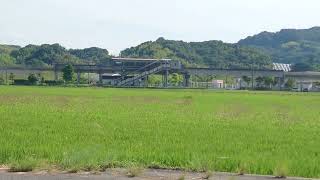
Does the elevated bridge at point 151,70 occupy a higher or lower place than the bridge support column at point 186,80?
higher

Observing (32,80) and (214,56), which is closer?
(32,80)

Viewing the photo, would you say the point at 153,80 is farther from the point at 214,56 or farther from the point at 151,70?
the point at 214,56

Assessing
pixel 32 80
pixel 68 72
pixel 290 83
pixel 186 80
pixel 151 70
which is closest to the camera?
pixel 32 80

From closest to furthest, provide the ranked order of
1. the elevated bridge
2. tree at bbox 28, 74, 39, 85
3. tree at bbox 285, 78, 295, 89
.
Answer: tree at bbox 28, 74, 39, 85
the elevated bridge
tree at bbox 285, 78, 295, 89

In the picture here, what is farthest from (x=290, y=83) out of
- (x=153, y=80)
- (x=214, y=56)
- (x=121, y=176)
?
(x=121, y=176)

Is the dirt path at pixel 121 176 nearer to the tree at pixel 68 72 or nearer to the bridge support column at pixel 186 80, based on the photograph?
the tree at pixel 68 72

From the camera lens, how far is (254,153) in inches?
465

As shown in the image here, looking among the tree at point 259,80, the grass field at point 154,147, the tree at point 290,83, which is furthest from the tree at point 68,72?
the grass field at point 154,147

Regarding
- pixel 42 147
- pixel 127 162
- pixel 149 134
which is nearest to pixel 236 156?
pixel 127 162

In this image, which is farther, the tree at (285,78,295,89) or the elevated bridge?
the tree at (285,78,295,89)

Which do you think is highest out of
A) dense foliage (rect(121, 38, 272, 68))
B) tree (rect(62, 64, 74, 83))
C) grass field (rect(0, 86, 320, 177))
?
dense foliage (rect(121, 38, 272, 68))

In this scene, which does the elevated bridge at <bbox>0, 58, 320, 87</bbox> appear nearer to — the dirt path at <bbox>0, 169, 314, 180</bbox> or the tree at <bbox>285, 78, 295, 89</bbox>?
the tree at <bbox>285, 78, 295, 89</bbox>

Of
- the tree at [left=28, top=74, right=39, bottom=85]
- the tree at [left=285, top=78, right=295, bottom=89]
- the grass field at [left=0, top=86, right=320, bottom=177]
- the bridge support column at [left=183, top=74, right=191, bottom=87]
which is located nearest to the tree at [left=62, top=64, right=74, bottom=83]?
the tree at [left=28, top=74, right=39, bottom=85]

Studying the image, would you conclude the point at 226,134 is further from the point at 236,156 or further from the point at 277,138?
the point at 236,156
